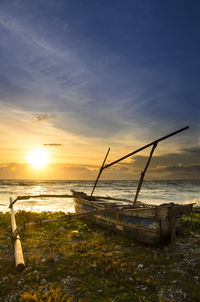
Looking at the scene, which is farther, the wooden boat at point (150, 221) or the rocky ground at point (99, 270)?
the wooden boat at point (150, 221)

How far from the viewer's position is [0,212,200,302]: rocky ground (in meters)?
4.96

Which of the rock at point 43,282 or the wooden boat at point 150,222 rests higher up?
the wooden boat at point 150,222

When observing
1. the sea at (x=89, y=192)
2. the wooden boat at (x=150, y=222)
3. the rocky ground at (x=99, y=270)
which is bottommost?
the sea at (x=89, y=192)

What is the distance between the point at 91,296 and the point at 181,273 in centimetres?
292

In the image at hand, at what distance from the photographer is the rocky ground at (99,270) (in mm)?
4961

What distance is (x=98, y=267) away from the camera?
251 inches

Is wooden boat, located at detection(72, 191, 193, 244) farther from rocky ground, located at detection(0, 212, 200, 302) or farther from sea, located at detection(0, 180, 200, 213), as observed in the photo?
sea, located at detection(0, 180, 200, 213)

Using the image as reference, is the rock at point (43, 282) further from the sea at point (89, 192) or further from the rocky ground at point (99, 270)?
the sea at point (89, 192)

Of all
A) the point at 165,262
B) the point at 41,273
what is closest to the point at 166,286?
the point at 165,262

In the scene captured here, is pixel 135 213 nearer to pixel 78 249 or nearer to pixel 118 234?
pixel 118 234

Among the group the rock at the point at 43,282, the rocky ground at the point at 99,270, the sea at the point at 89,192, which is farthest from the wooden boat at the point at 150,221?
the rock at the point at 43,282

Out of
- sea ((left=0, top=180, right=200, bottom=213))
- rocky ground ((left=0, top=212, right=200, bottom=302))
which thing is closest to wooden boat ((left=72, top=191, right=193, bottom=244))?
rocky ground ((left=0, top=212, right=200, bottom=302))

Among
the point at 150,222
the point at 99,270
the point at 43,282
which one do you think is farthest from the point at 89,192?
the point at 43,282

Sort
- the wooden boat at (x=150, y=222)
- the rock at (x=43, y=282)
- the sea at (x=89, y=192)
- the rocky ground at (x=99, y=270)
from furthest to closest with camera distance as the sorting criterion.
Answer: the sea at (x=89, y=192) → the wooden boat at (x=150, y=222) → the rock at (x=43, y=282) → the rocky ground at (x=99, y=270)
